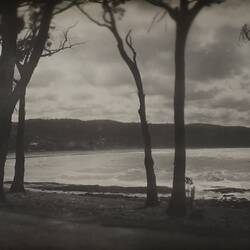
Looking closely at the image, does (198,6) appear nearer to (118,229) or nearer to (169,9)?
(169,9)

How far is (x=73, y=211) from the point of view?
17.8 meters

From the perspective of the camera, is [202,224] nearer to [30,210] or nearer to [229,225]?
[229,225]

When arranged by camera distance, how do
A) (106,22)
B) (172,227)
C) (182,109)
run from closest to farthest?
(172,227) → (182,109) → (106,22)

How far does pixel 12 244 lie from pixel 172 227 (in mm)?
4489

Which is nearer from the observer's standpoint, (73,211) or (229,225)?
(229,225)

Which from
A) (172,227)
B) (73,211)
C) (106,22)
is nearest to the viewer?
(172,227)

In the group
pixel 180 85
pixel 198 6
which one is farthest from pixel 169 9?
pixel 180 85

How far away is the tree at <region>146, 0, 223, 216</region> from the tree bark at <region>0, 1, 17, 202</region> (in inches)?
216

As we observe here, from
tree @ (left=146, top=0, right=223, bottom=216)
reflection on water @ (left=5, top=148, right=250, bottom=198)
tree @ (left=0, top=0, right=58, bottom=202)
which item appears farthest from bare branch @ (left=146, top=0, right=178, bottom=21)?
reflection on water @ (left=5, top=148, right=250, bottom=198)

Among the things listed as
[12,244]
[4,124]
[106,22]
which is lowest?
[12,244]

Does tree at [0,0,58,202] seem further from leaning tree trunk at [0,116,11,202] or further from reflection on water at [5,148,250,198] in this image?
reflection on water at [5,148,250,198]

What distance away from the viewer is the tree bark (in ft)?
61.9

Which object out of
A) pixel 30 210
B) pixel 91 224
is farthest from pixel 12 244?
pixel 30 210

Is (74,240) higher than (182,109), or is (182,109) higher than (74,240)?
(182,109)
